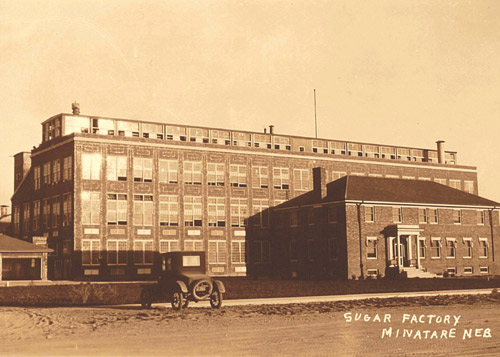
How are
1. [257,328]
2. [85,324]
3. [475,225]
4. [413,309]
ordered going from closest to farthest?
1. [257,328]
2. [85,324]
3. [413,309]
4. [475,225]

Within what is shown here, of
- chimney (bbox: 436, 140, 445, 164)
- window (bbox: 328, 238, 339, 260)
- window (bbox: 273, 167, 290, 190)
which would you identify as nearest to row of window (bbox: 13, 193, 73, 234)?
window (bbox: 273, 167, 290, 190)

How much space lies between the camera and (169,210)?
58750mm

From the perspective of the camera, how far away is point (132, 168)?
2258 inches

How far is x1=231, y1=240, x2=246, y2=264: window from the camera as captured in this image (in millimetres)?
61625

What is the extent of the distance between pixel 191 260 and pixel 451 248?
1445 inches

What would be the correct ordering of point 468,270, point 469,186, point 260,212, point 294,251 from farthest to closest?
point 469,186
point 260,212
point 294,251
point 468,270

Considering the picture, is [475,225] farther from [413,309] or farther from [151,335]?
[151,335]

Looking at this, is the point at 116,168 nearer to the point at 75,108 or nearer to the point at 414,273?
the point at 75,108

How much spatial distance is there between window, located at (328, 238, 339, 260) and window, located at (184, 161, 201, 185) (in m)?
13.9

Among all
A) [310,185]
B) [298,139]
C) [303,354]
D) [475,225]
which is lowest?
[303,354]

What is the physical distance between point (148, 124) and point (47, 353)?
51.7 meters

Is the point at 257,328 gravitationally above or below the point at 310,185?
below

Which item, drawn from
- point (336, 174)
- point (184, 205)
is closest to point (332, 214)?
point (184, 205)

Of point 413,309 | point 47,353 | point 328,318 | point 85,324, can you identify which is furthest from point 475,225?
point 47,353
